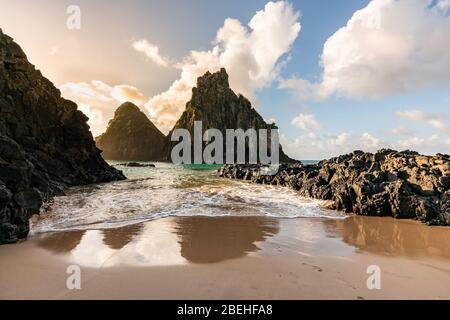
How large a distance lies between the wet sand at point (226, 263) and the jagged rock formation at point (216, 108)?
470 ft

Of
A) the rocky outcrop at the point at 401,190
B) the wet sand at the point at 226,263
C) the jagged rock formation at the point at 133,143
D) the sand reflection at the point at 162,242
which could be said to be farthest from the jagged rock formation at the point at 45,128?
the jagged rock formation at the point at 133,143

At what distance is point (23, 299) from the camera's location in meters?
4.92

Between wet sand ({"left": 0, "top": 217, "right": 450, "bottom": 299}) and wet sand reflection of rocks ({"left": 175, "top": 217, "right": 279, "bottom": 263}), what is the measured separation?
0.03 m

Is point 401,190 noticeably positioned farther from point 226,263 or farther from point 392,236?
point 226,263

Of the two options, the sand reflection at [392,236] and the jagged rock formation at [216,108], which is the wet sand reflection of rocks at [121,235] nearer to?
the sand reflection at [392,236]

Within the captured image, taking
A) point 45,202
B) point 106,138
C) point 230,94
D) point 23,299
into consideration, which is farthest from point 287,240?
point 106,138

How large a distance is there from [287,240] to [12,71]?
31233mm

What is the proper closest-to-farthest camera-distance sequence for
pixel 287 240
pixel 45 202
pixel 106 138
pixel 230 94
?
pixel 287 240
pixel 45 202
pixel 230 94
pixel 106 138

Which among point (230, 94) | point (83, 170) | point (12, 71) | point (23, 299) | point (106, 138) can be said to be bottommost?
point (23, 299)

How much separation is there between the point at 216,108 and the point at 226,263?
15498 centimetres

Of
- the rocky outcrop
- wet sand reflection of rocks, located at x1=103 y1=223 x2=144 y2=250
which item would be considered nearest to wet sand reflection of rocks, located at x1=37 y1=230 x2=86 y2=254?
wet sand reflection of rocks, located at x1=103 y1=223 x2=144 y2=250

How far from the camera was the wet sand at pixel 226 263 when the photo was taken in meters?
5.28
